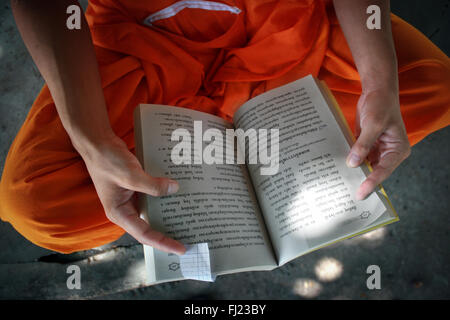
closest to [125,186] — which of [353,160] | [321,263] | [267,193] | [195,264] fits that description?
[195,264]

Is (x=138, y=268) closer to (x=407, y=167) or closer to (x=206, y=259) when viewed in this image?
(x=206, y=259)

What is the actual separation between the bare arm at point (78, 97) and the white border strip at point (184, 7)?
217mm

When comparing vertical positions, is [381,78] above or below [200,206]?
above

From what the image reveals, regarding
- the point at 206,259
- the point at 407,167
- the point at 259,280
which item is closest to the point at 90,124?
the point at 206,259

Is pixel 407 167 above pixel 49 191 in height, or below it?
below

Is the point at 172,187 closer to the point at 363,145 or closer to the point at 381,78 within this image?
the point at 363,145

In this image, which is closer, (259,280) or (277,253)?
(277,253)

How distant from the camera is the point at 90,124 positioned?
68 cm

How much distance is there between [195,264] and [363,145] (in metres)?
0.43

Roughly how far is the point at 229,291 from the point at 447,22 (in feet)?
4.98

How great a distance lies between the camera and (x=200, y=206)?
66cm

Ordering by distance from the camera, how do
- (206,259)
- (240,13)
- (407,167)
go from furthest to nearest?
(407,167) < (240,13) < (206,259)

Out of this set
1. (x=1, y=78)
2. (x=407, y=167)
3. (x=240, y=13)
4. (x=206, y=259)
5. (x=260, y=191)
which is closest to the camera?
(x=206, y=259)
